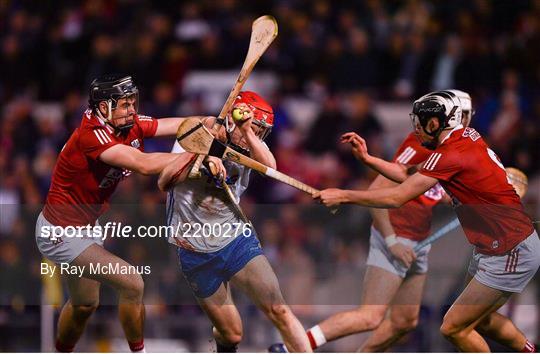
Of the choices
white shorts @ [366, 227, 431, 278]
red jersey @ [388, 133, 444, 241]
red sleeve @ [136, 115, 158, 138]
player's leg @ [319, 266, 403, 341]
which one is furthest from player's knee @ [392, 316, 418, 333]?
red sleeve @ [136, 115, 158, 138]

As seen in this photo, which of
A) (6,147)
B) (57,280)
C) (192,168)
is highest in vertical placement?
(192,168)

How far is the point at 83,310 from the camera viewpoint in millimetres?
8195

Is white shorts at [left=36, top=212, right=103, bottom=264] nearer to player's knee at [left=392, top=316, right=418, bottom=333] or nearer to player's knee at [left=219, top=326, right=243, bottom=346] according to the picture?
player's knee at [left=219, top=326, right=243, bottom=346]

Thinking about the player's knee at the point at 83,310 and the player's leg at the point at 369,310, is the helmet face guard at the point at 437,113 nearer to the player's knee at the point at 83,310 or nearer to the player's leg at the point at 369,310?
the player's leg at the point at 369,310

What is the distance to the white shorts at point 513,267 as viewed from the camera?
7.85m

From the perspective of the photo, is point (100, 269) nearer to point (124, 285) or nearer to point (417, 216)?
point (124, 285)

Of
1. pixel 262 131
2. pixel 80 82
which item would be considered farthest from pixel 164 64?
pixel 262 131

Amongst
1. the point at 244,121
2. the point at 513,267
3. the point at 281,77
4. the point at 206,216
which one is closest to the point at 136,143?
the point at 206,216

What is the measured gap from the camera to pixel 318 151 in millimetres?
12312

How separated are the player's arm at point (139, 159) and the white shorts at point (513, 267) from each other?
1844 mm

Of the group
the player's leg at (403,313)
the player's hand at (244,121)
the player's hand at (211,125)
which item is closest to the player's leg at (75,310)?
the player's hand at (211,125)

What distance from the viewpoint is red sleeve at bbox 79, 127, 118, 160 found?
783cm

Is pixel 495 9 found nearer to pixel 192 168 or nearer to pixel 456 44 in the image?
pixel 456 44

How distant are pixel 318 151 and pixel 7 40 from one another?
390 centimetres
